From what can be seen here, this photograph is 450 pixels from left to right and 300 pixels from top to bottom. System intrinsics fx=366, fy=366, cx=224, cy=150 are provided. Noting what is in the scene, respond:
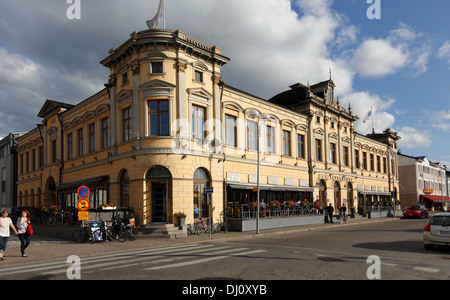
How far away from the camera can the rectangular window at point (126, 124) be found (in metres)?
24.6

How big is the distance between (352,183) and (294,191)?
13.1m

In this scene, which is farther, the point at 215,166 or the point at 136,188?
the point at 215,166

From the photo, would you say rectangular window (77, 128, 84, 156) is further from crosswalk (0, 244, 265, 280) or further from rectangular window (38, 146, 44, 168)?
crosswalk (0, 244, 265, 280)

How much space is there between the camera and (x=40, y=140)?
1551 inches

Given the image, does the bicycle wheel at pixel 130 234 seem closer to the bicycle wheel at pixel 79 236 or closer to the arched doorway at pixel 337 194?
the bicycle wheel at pixel 79 236

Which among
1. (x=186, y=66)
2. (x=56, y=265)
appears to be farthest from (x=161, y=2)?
(x=56, y=265)

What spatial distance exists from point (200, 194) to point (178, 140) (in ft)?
12.9

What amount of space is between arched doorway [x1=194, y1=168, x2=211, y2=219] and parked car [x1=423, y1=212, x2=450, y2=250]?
43.9 ft

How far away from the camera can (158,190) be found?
2280 centimetres

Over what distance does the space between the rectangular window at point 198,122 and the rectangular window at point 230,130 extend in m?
2.70

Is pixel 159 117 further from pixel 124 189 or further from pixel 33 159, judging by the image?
pixel 33 159
